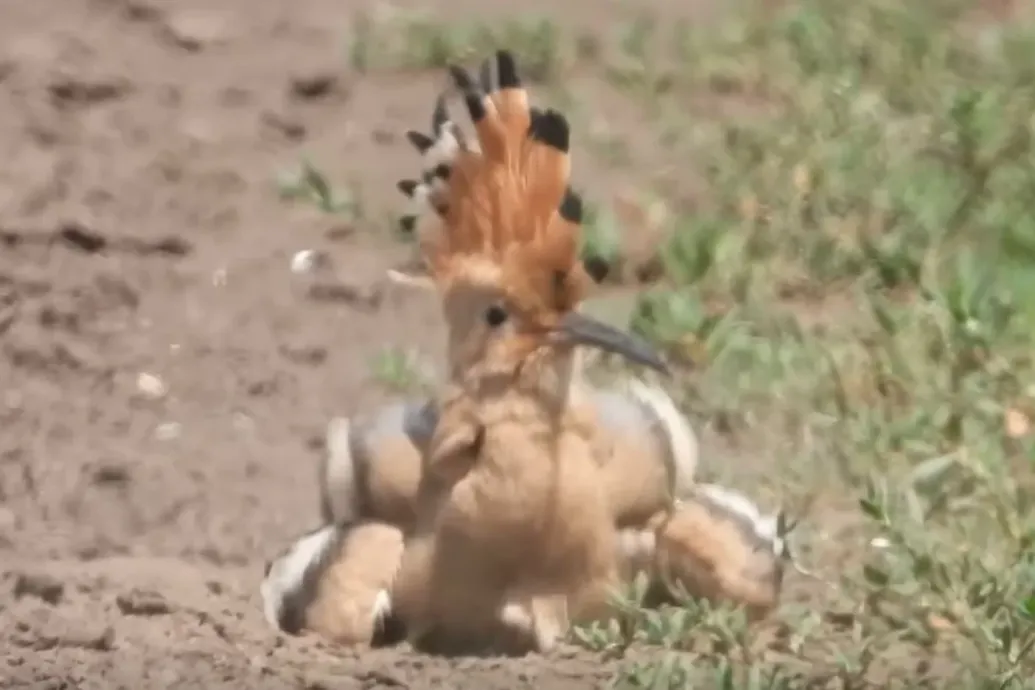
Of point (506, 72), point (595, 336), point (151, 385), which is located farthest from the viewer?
point (151, 385)

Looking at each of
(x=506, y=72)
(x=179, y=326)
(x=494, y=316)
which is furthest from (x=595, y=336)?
(x=179, y=326)

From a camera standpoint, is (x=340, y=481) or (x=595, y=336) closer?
(x=595, y=336)

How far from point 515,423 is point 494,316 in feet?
0.43

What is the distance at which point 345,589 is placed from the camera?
7.29ft

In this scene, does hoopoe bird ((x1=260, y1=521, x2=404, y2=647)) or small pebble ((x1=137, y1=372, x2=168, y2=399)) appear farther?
small pebble ((x1=137, y1=372, x2=168, y2=399))

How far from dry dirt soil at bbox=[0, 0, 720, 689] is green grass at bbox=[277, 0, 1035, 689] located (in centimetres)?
30

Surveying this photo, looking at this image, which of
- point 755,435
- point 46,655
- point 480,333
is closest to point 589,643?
point 480,333

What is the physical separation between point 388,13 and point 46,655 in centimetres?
296

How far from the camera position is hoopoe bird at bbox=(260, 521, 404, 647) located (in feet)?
7.26

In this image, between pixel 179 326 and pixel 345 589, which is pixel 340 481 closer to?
pixel 345 589

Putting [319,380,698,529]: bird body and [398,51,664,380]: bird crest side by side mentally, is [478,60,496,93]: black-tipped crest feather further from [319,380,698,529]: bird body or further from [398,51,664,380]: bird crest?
[319,380,698,529]: bird body

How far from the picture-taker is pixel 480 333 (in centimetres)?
219

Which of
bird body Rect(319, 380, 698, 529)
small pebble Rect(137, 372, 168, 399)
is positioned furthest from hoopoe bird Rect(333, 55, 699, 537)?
small pebble Rect(137, 372, 168, 399)

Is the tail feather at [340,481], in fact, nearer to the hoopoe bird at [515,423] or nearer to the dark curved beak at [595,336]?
the hoopoe bird at [515,423]
